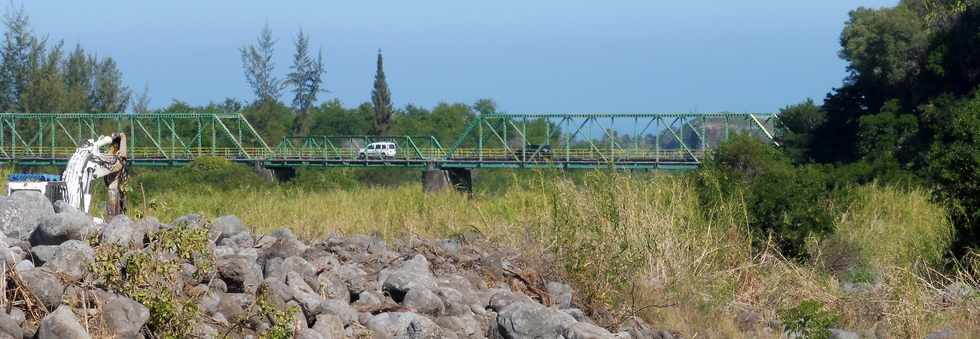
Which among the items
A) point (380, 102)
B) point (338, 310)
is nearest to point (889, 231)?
point (338, 310)

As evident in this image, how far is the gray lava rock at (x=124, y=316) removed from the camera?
280 inches

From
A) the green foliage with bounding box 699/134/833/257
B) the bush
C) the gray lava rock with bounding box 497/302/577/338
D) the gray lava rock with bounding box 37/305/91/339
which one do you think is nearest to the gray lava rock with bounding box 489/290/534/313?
the gray lava rock with bounding box 497/302/577/338

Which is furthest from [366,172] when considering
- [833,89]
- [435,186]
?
[833,89]

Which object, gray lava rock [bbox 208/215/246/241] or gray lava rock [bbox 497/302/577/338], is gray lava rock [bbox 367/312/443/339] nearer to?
gray lava rock [bbox 497/302/577/338]

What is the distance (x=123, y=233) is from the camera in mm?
8680

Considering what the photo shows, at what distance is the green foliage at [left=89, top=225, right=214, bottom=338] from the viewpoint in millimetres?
7320

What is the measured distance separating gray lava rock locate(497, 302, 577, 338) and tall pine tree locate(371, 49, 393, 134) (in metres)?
66.6

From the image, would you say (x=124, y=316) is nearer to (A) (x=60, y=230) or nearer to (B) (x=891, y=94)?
(A) (x=60, y=230)

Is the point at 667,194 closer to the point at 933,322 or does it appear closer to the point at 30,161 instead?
the point at 933,322

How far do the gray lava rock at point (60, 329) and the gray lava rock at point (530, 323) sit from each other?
291 cm

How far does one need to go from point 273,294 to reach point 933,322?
5.72m

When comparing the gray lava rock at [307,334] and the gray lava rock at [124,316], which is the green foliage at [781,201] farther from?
the gray lava rock at [124,316]

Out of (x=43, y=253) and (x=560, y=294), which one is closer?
(x=43, y=253)

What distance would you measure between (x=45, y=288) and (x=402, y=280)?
2654 mm
